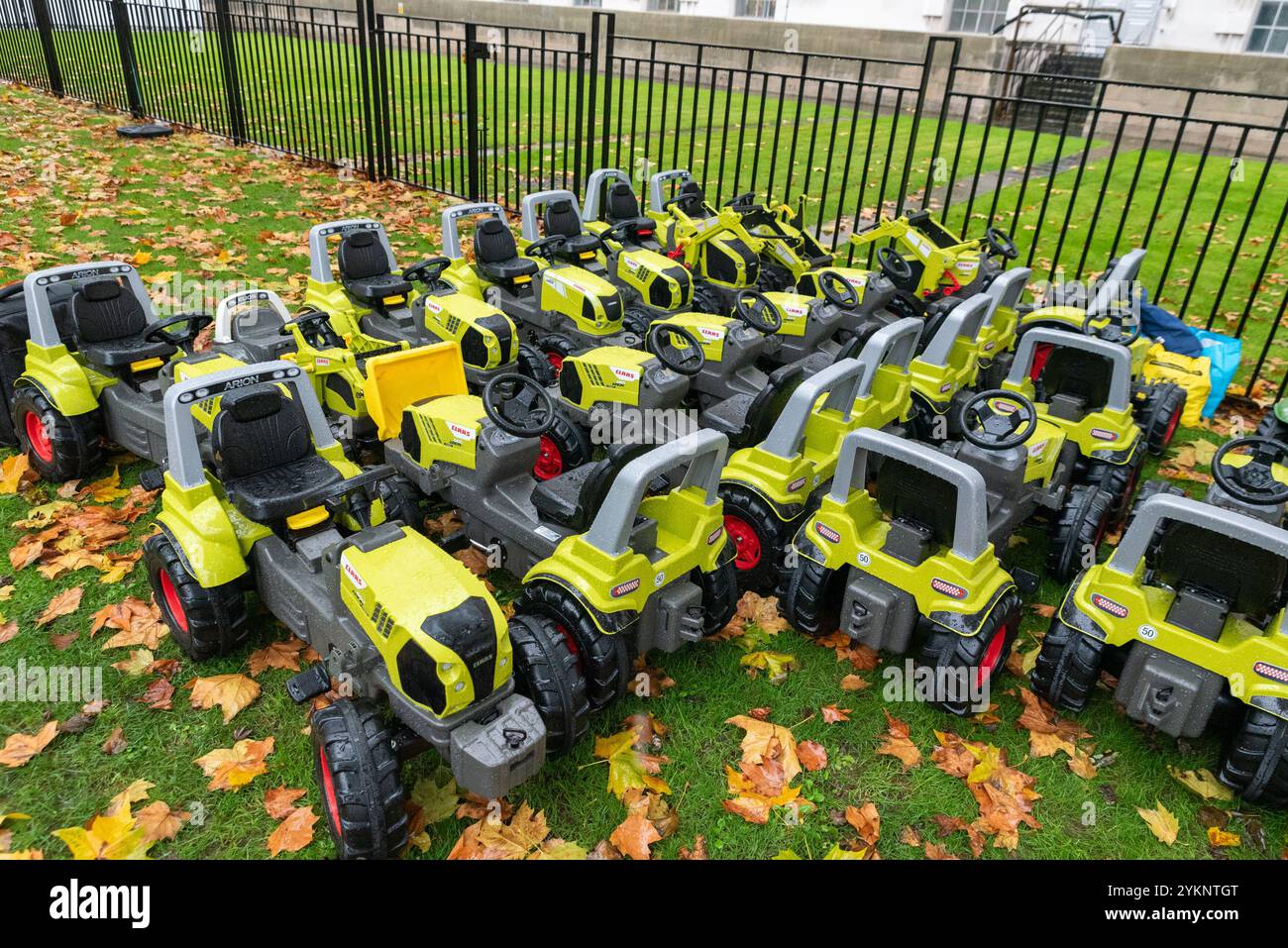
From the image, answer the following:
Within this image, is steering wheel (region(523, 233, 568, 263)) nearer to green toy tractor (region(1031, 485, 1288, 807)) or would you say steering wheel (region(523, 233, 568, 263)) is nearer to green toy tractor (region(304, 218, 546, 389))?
green toy tractor (region(304, 218, 546, 389))

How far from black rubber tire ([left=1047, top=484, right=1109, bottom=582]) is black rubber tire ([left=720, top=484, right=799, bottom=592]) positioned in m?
1.62

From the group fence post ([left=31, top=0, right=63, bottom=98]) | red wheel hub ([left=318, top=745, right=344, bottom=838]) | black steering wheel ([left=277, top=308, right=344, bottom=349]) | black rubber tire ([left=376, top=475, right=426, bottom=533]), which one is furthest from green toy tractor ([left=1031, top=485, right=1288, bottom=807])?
fence post ([left=31, top=0, right=63, bottom=98])

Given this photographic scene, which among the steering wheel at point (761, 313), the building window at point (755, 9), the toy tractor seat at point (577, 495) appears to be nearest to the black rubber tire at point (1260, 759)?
the toy tractor seat at point (577, 495)

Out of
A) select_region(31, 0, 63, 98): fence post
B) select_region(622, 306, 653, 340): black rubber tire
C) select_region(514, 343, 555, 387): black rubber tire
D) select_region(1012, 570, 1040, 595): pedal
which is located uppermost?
select_region(31, 0, 63, 98): fence post

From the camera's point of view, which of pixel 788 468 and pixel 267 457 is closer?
pixel 267 457

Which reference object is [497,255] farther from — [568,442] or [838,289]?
[838,289]

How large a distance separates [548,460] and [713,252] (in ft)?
10.6

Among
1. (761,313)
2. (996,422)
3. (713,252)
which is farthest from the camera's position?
(713,252)

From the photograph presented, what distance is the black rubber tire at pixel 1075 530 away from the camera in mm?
4914

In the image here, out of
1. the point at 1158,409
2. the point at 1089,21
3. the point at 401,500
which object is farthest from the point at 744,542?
the point at 1089,21

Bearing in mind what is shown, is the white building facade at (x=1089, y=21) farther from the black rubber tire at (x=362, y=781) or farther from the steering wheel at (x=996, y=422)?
the black rubber tire at (x=362, y=781)

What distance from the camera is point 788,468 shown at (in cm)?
461

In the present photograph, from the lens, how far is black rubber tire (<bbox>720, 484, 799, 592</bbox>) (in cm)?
460

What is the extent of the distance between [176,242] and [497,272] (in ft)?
15.2
